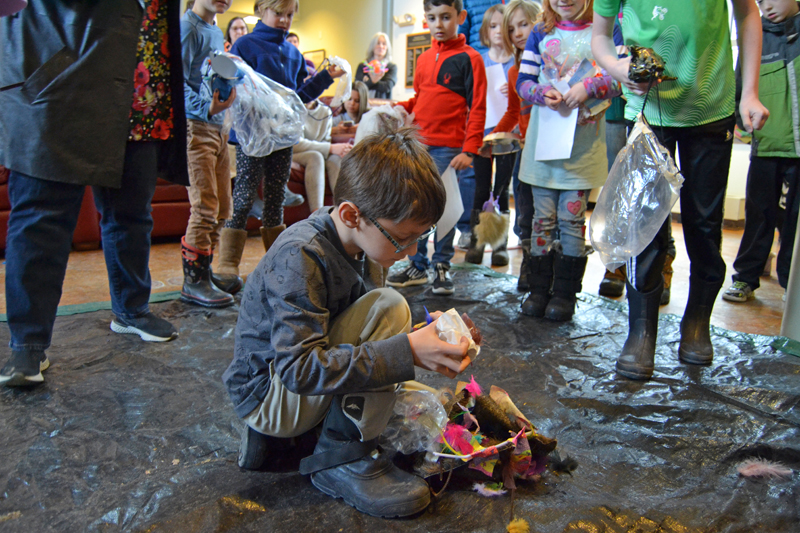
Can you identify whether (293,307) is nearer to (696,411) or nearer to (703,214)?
(696,411)

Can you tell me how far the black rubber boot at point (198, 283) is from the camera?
223 cm

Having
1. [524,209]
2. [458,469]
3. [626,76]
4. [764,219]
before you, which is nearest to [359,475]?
[458,469]

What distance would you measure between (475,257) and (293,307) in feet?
7.71

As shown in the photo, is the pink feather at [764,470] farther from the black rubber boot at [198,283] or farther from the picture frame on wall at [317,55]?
the picture frame on wall at [317,55]

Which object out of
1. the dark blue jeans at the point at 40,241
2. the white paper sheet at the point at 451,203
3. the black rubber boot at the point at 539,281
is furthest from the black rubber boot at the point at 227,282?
the black rubber boot at the point at 539,281

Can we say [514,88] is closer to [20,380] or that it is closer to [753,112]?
[753,112]

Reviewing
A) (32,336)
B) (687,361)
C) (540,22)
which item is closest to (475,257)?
(540,22)

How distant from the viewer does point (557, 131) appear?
6.82ft

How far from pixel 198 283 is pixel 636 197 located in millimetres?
1665

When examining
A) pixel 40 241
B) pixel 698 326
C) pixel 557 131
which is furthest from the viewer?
pixel 557 131

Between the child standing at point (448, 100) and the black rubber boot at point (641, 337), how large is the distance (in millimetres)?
948

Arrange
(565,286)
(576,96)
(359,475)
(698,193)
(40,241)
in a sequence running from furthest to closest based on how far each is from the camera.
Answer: (565,286), (576,96), (698,193), (40,241), (359,475)

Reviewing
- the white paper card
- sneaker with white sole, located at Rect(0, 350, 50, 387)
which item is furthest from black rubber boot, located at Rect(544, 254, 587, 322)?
sneaker with white sole, located at Rect(0, 350, 50, 387)

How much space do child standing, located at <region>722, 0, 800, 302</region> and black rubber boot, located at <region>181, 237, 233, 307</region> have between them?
2.27 m
